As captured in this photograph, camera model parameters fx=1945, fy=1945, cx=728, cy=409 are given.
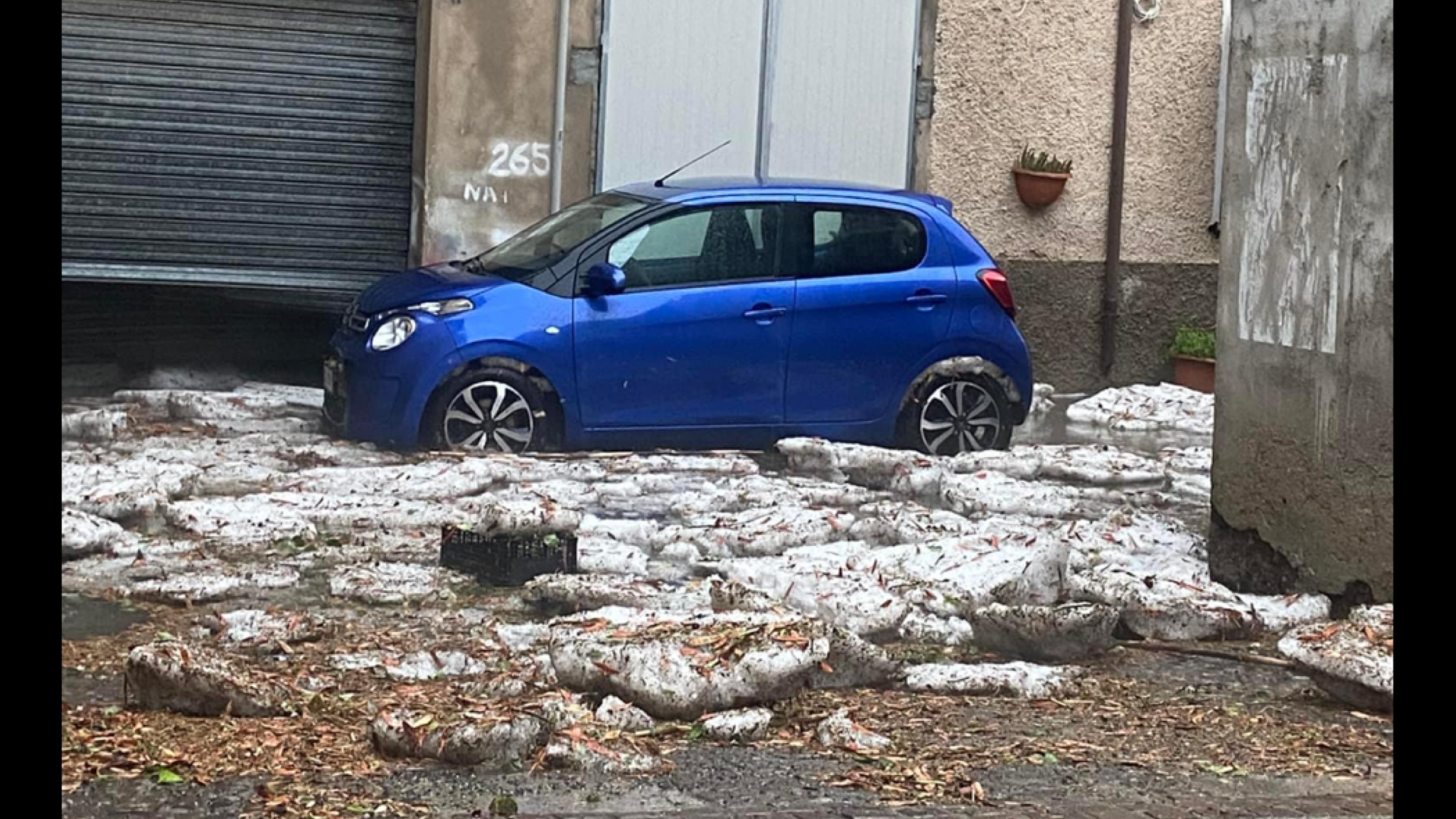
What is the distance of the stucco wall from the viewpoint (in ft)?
52.0

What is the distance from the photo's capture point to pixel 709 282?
11.4m

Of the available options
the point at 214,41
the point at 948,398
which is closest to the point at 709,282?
the point at 948,398

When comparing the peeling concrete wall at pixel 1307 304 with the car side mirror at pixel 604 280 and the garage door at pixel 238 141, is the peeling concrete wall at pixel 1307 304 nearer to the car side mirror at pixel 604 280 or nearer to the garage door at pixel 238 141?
the car side mirror at pixel 604 280

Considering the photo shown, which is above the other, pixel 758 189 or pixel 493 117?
pixel 493 117

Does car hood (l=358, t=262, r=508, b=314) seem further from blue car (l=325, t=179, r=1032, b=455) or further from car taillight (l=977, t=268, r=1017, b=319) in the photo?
car taillight (l=977, t=268, r=1017, b=319)

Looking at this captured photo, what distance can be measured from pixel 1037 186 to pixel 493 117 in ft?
14.9

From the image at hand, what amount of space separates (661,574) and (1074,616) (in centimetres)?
197

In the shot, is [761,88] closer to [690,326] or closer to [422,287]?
[690,326]

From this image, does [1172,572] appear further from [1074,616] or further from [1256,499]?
[1074,616]

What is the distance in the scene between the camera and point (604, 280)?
11.0 m

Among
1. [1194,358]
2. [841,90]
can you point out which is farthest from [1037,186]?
[1194,358]

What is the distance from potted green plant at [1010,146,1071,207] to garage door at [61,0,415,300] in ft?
16.4

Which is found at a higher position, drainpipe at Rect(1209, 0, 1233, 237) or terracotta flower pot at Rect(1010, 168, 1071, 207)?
drainpipe at Rect(1209, 0, 1233, 237)

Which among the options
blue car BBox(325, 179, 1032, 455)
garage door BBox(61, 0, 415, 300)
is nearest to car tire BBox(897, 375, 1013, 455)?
blue car BBox(325, 179, 1032, 455)
